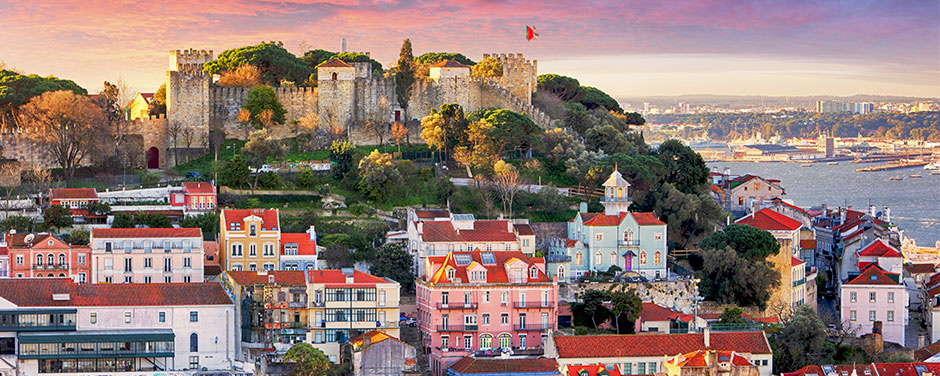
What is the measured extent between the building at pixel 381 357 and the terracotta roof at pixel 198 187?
1211 cm

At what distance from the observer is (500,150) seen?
5581 centimetres

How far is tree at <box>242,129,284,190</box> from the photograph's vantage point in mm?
53750

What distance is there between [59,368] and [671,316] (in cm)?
1801

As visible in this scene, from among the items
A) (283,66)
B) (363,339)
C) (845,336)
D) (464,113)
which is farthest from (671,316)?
(283,66)

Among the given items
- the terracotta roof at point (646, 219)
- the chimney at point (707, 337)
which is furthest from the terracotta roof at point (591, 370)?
the terracotta roof at point (646, 219)

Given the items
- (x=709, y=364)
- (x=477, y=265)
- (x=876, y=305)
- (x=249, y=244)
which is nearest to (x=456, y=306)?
(x=477, y=265)

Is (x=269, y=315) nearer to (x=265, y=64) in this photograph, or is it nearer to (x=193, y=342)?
(x=193, y=342)

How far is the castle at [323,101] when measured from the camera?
5738 centimetres

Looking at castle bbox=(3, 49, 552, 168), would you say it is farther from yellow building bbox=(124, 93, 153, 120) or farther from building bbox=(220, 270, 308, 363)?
building bbox=(220, 270, 308, 363)

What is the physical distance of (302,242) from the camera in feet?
150

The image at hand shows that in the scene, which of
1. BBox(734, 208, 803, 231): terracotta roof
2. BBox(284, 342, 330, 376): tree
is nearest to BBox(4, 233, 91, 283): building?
BBox(284, 342, 330, 376): tree

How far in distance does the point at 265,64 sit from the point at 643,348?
28.1 meters

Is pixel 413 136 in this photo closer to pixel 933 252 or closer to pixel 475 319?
pixel 475 319

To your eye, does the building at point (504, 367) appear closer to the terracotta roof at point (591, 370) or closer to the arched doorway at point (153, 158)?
the terracotta roof at point (591, 370)
